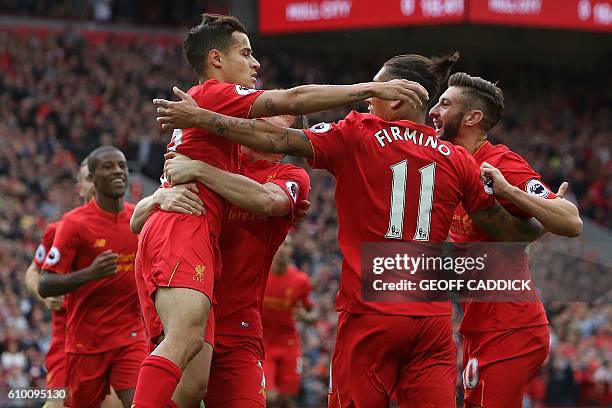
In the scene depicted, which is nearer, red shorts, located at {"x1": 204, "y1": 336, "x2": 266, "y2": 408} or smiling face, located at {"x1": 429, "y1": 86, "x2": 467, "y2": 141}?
red shorts, located at {"x1": 204, "y1": 336, "x2": 266, "y2": 408}

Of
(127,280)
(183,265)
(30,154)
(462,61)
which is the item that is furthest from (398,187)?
(462,61)

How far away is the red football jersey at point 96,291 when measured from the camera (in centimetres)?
891

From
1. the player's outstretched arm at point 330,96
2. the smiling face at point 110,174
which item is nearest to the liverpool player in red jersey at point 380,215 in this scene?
the player's outstretched arm at point 330,96

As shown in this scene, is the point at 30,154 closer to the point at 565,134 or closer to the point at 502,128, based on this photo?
the point at 502,128

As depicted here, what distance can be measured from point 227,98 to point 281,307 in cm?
737

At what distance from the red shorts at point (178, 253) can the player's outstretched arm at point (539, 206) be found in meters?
1.61

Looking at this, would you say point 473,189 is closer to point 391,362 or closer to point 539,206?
point 539,206

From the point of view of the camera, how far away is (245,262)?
646 cm

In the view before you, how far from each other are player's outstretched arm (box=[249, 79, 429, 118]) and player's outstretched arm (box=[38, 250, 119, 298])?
9.60 ft

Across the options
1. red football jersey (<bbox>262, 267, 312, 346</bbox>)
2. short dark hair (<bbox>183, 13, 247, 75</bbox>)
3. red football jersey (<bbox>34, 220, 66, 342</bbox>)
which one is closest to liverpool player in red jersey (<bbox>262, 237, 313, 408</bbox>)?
red football jersey (<bbox>262, 267, 312, 346</bbox>)

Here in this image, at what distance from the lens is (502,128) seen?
3033 centimetres

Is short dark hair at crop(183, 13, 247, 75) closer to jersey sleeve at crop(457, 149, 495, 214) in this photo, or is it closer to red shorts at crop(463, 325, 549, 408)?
jersey sleeve at crop(457, 149, 495, 214)

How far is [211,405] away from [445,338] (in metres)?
A: 1.38

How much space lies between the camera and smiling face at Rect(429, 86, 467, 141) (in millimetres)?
6848
